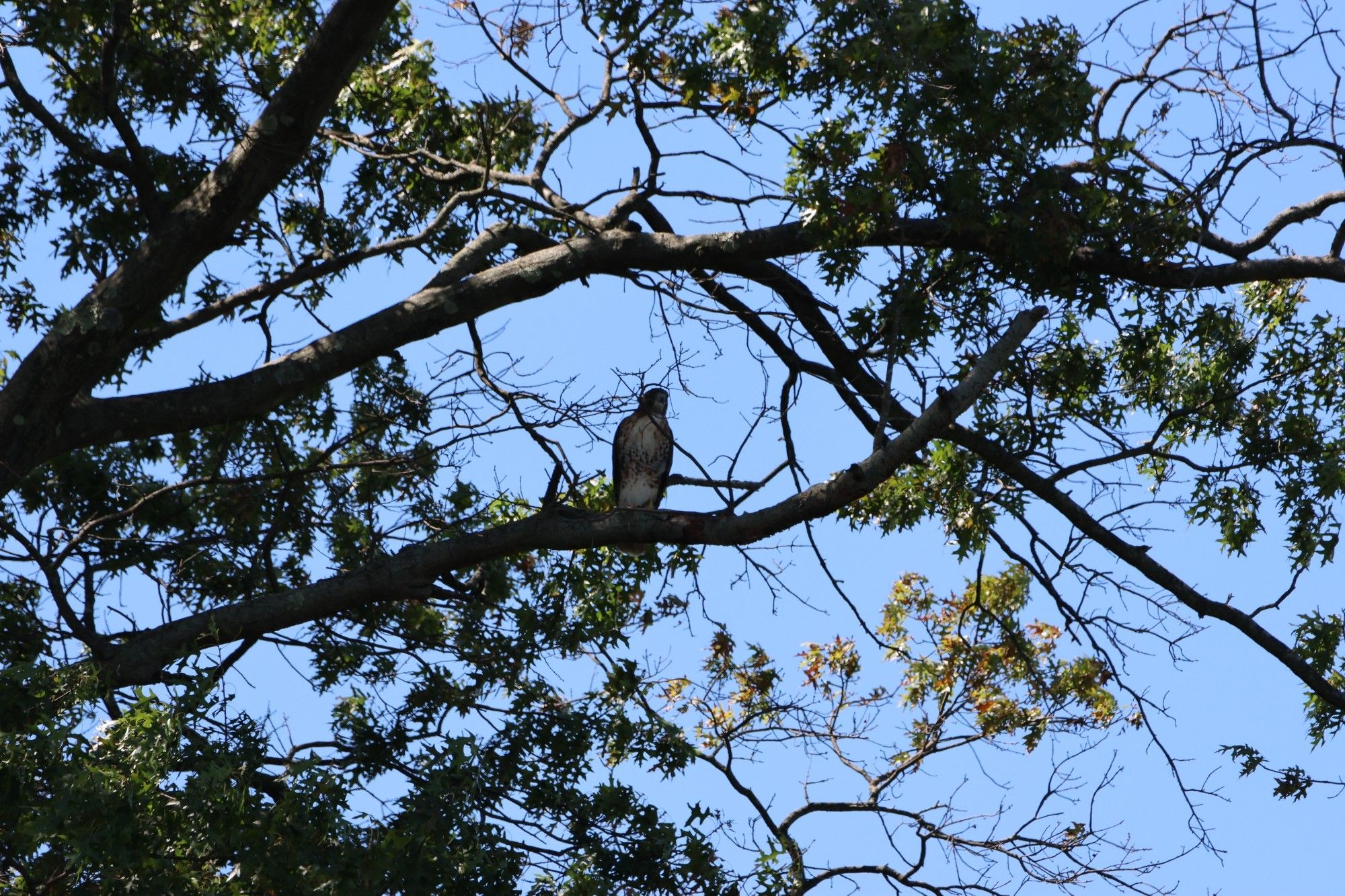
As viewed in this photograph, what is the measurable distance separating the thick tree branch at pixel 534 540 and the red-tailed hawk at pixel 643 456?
3314 mm

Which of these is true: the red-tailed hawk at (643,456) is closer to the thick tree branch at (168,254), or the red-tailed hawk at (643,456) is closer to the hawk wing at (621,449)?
the hawk wing at (621,449)

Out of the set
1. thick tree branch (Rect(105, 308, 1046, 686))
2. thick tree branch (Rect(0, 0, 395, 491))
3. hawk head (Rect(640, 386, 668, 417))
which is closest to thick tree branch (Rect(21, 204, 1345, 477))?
thick tree branch (Rect(0, 0, 395, 491))

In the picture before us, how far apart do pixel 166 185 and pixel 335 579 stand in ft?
8.13

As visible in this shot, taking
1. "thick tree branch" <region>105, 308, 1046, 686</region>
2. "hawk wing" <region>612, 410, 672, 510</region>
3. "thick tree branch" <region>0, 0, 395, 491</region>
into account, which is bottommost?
"thick tree branch" <region>105, 308, 1046, 686</region>

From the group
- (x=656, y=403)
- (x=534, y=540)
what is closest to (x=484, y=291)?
(x=534, y=540)

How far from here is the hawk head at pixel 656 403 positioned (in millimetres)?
8102

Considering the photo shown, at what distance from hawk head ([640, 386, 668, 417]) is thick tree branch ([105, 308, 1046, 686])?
2817 mm

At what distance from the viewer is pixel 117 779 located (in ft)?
12.3

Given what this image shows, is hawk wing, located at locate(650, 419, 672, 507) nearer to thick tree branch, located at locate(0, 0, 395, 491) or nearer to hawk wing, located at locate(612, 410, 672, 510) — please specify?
hawk wing, located at locate(612, 410, 672, 510)

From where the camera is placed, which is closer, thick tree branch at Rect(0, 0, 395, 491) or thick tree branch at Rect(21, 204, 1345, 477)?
thick tree branch at Rect(0, 0, 395, 491)

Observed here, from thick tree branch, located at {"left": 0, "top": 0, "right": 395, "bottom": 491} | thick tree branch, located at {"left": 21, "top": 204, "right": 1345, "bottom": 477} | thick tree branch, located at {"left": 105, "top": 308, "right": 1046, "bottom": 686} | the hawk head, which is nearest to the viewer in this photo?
thick tree branch, located at {"left": 105, "top": 308, "right": 1046, "bottom": 686}

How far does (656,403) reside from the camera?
8539 mm

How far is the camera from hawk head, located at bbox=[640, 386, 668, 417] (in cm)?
810

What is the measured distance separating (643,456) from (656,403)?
37 centimetres
